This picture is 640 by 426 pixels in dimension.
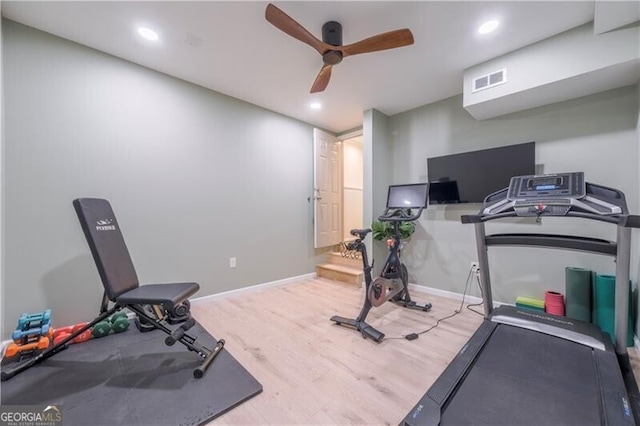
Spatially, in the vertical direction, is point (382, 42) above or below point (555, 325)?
above

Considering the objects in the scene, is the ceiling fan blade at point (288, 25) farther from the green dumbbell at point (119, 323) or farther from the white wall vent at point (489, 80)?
the green dumbbell at point (119, 323)

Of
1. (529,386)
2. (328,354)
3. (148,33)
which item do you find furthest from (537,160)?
(148,33)

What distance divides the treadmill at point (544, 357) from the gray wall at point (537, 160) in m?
0.91

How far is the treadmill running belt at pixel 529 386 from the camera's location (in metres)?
1.10

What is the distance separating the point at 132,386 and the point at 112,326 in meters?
0.94

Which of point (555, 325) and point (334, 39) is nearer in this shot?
point (555, 325)

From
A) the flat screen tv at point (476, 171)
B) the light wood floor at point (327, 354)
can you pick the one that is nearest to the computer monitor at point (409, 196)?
the flat screen tv at point (476, 171)

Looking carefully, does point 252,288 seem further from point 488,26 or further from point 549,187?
point 488,26

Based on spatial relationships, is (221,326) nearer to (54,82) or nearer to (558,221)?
(54,82)

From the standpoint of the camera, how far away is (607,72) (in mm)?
2047

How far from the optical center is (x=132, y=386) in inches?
63.1

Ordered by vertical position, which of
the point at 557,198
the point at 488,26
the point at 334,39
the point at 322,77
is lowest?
the point at 557,198

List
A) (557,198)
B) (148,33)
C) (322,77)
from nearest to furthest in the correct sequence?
(557,198), (148,33), (322,77)

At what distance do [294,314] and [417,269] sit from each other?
72.6 inches
